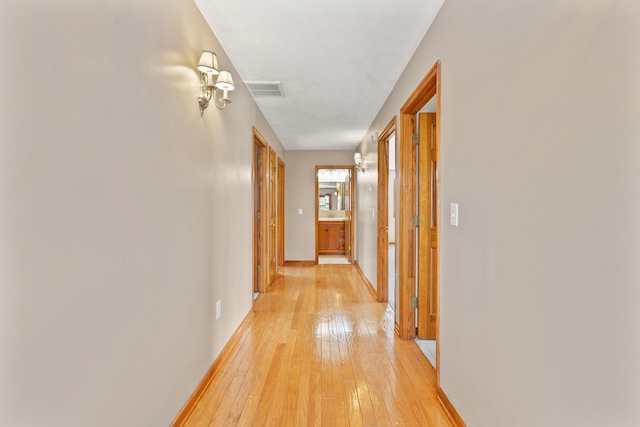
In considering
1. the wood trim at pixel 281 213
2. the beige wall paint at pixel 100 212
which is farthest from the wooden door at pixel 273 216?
the beige wall paint at pixel 100 212

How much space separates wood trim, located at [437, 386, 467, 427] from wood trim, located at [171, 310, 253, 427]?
140 cm

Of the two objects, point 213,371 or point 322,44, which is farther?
point 322,44

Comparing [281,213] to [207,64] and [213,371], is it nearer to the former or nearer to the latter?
[213,371]

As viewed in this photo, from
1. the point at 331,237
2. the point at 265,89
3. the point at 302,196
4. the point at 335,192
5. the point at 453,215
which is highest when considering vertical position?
the point at 265,89

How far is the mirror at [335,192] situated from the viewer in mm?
7793

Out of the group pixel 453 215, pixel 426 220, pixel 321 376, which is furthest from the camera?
→ pixel 426 220

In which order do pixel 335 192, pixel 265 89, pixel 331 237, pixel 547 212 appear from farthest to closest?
pixel 335 192
pixel 331 237
pixel 265 89
pixel 547 212

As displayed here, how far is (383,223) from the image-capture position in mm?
4133

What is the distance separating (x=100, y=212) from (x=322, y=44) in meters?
1.95

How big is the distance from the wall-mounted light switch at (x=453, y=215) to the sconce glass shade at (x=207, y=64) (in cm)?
154

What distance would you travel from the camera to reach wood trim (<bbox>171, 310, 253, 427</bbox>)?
177 centimetres

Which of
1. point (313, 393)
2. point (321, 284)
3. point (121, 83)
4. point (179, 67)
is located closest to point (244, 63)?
point (179, 67)

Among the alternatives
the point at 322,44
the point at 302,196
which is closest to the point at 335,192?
the point at 302,196

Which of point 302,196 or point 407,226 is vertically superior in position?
point 302,196
